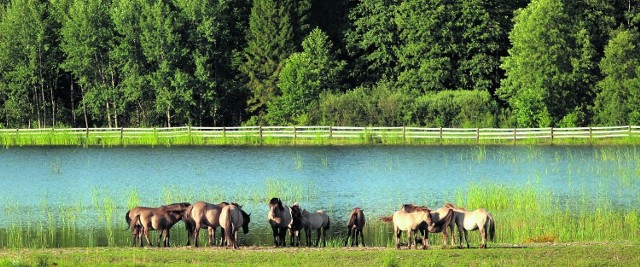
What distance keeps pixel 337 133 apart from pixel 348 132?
658 mm

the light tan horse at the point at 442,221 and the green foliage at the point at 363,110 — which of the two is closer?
the light tan horse at the point at 442,221

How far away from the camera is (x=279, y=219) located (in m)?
29.4

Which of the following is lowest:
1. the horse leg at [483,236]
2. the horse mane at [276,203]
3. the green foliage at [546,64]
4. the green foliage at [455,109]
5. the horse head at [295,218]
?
the horse leg at [483,236]

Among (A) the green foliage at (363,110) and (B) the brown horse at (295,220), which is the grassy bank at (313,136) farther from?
(B) the brown horse at (295,220)

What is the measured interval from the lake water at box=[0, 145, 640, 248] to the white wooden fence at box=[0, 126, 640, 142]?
4.02 metres

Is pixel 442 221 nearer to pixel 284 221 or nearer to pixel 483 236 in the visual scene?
pixel 483 236

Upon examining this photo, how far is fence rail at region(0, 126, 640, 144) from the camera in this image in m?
70.3

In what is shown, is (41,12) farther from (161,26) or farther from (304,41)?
(304,41)

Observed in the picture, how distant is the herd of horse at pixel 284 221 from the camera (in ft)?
91.5

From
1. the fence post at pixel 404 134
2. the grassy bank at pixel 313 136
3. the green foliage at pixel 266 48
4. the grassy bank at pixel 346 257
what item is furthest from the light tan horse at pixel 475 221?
the green foliage at pixel 266 48

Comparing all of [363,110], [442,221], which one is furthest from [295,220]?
[363,110]

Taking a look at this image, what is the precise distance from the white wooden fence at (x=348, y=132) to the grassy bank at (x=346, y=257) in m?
43.1

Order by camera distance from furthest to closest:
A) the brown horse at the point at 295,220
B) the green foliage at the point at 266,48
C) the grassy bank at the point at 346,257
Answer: the green foliage at the point at 266,48, the brown horse at the point at 295,220, the grassy bank at the point at 346,257

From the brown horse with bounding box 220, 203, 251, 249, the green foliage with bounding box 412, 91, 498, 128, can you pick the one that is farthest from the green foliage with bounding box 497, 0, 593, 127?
the brown horse with bounding box 220, 203, 251, 249
